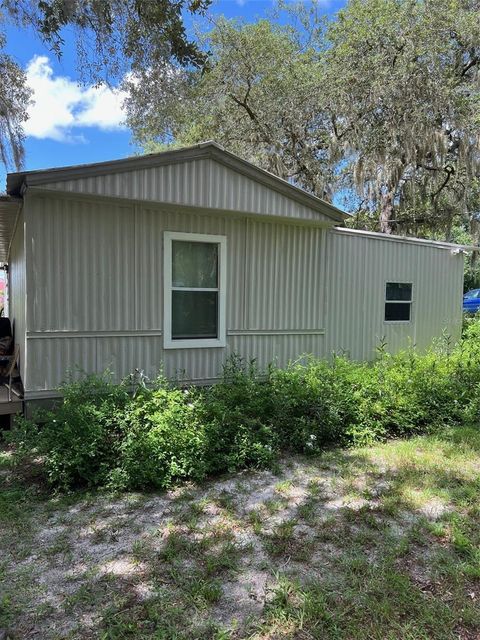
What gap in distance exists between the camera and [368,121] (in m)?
12.2

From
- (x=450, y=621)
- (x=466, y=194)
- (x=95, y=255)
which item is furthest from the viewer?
(x=466, y=194)

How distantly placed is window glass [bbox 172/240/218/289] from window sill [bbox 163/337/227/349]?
2.37 feet

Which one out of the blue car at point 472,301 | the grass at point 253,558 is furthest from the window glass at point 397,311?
the blue car at point 472,301

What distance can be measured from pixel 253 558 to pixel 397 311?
20.6 feet

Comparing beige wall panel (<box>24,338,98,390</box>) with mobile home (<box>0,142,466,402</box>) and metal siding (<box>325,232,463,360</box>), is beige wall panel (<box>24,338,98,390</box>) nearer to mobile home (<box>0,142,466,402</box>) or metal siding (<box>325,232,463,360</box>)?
mobile home (<box>0,142,466,402</box>)

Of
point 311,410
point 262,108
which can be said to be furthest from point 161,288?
point 262,108

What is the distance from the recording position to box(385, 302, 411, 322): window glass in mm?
8023

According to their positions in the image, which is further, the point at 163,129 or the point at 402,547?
the point at 163,129

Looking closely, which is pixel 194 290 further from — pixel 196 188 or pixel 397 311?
pixel 397 311

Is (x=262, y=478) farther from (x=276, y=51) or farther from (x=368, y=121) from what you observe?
(x=276, y=51)

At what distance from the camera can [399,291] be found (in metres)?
8.19

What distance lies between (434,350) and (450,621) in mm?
6815

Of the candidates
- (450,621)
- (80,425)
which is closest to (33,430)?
(80,425)

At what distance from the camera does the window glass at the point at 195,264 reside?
582 centimetres
